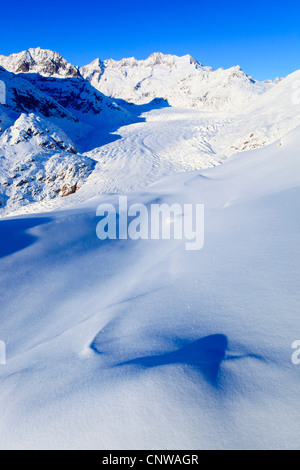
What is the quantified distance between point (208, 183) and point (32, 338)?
180 inches

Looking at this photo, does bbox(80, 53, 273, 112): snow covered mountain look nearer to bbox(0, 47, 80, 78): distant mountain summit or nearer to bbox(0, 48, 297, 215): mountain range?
bbox(0, 48, 297, 215): mountain range

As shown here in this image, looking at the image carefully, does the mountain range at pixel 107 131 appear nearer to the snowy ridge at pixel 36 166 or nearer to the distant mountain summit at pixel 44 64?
the snowy ridge at pixel 36 166

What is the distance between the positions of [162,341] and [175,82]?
59648 mm

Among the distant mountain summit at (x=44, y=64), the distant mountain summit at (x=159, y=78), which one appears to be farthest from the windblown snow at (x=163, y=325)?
the distant mountain summit at (x=44, y=64)

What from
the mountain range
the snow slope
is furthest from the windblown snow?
the mountain range

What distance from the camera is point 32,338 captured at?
2352 mm

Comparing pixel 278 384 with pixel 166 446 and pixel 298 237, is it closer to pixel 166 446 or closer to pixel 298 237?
pixel 166 446

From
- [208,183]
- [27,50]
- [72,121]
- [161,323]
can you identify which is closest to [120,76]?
[27,50]

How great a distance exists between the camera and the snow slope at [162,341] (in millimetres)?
1009

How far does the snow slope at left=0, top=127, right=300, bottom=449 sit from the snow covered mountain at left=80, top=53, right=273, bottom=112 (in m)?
31.6

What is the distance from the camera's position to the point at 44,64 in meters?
47.0

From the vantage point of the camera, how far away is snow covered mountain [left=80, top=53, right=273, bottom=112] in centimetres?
3222

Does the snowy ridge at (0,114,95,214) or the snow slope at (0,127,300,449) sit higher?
the snowy ridge at (0,114,95,214)

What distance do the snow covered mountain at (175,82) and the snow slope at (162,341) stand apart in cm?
3160
